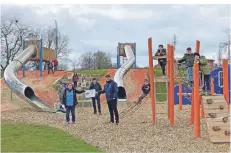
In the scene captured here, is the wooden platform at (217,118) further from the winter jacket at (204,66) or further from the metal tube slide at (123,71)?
the metal tube slide at (123,71)

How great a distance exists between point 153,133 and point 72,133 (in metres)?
2.44

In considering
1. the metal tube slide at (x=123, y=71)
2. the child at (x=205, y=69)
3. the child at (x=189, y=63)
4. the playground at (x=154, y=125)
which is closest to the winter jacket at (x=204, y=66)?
the child at (x=205, y=69)

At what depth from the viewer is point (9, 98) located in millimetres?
25562

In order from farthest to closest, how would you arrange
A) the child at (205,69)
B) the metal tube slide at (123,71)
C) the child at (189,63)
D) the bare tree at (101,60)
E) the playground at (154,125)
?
the bare tree at (101,60), the metal tube slide at (123,71), the child at (189,63), the child at (205,69), the playground at (154,125)

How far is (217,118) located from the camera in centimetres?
A: 1191

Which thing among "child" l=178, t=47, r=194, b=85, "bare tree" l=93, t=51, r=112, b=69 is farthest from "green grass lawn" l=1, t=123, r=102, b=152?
"bare tree" l=93, t=51, r=112, b=69

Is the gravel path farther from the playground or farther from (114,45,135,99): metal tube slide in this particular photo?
(114,45,135,99): metal tube slide

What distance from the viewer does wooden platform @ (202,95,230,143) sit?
37.0 ft

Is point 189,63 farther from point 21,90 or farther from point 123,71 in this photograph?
point 123,71

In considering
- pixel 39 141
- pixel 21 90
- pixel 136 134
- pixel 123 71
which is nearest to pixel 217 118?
pixel 136 134

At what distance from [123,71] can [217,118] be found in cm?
1845

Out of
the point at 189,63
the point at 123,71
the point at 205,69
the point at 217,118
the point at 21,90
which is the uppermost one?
the point at 123,71

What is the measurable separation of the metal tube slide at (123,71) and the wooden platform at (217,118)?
12.5m

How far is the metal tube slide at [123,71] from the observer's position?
25078 millimetres
